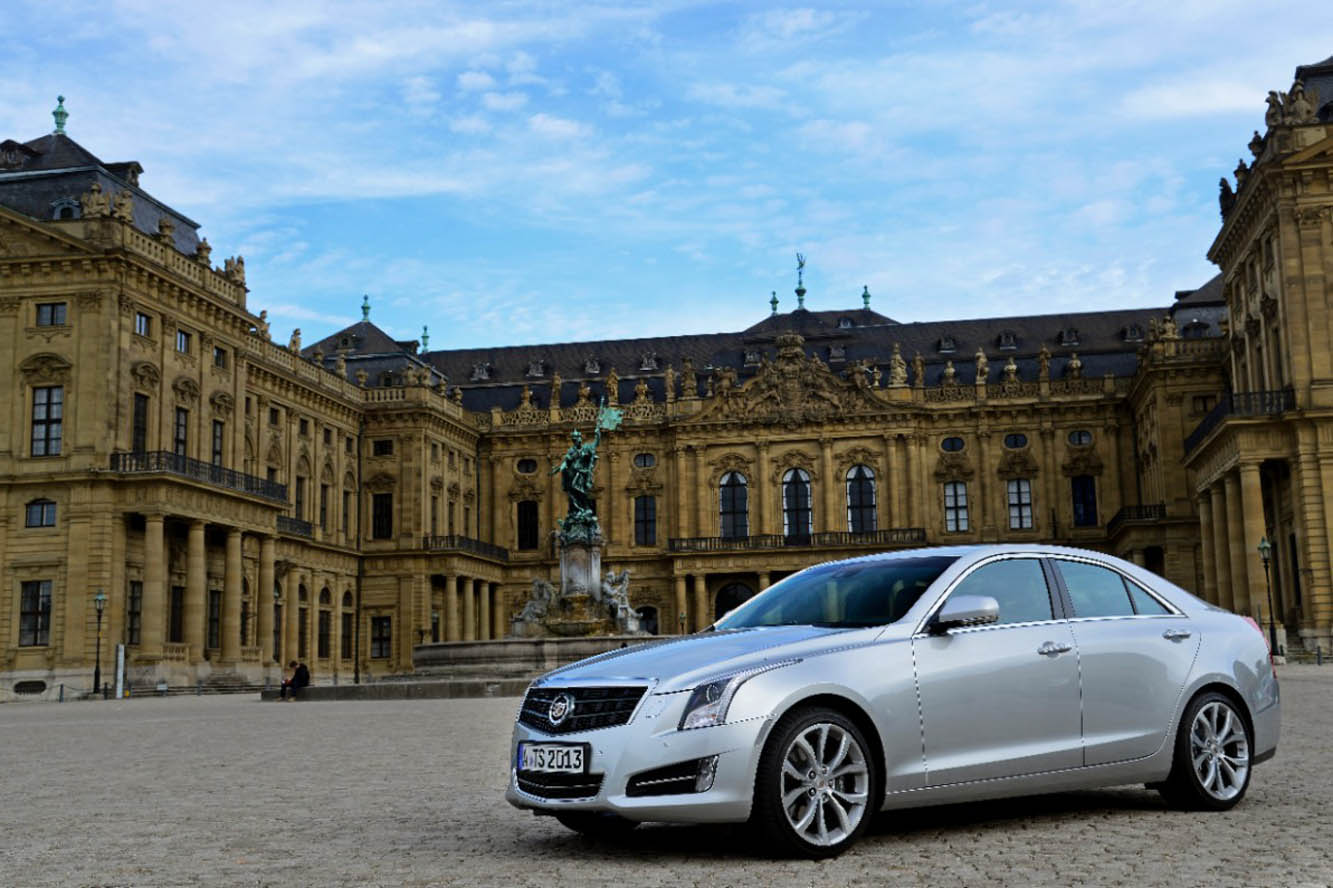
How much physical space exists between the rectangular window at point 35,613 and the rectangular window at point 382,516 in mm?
24463

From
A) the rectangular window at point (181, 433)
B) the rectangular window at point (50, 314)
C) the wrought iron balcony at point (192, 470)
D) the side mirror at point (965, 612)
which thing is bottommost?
the side mirror at point (965, 612)

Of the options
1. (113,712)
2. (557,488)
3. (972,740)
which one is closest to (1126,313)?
(557,488)

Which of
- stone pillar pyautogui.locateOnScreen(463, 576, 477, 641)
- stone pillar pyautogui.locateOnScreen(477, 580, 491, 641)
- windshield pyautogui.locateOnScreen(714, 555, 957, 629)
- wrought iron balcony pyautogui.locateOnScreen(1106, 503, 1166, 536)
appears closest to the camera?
windshield pyautogui.locateOnScreen(714, 555, 957, 629)

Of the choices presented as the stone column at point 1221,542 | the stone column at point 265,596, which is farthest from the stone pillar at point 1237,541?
the stone column at point 265,596

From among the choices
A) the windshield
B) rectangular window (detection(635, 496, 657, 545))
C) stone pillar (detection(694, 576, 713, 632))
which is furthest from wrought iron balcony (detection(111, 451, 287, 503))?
the windshield

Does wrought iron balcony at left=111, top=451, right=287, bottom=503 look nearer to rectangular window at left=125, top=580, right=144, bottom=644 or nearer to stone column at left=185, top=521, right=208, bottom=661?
stone column at left=185, top=521, right=208, bottom=661

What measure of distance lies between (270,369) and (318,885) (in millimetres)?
51156

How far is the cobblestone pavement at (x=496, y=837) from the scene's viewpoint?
6867mm

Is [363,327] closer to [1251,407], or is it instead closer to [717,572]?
[717,572]

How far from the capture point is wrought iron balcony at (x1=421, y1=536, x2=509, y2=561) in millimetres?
66312

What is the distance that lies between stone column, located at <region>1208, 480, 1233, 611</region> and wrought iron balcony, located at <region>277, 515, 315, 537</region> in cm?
3425

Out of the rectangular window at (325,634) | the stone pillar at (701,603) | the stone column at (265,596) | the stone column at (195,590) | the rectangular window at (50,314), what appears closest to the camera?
the rectangular window at (50,314)

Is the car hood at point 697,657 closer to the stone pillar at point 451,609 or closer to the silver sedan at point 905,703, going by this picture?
the silver sedan at point 905,703

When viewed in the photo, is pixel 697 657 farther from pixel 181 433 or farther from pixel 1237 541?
pixel 181 433
